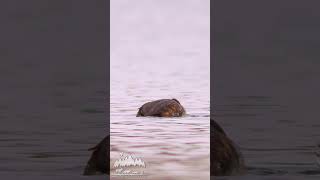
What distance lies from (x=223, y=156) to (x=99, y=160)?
2.39m

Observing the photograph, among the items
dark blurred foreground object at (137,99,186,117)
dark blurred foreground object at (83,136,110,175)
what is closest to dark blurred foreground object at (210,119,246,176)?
dark blurred foreground object at (137,99,186,117)

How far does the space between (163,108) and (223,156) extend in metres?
1.75

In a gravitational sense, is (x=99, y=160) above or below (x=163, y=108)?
below

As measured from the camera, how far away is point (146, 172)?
562 inches

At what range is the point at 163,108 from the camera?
601 inches

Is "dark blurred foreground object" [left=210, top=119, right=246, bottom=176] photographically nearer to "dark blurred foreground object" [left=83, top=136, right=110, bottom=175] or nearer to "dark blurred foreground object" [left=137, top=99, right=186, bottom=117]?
"dark blurred foreground object" [left=137, top=99, right=186, bottom=117]

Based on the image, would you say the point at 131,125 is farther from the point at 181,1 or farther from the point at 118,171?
the point at 181,1

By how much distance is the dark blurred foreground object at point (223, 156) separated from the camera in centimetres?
1602

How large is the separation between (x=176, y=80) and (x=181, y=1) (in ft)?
4.72

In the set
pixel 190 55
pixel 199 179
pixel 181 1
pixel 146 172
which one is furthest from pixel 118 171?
pixel 181 1

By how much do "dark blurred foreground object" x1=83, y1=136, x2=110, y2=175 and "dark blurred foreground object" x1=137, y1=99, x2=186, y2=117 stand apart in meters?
1.23

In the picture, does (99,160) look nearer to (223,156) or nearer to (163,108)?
(163,108)

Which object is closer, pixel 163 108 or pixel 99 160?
pixel 163 108

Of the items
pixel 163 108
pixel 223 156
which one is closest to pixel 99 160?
pixel 163 108
